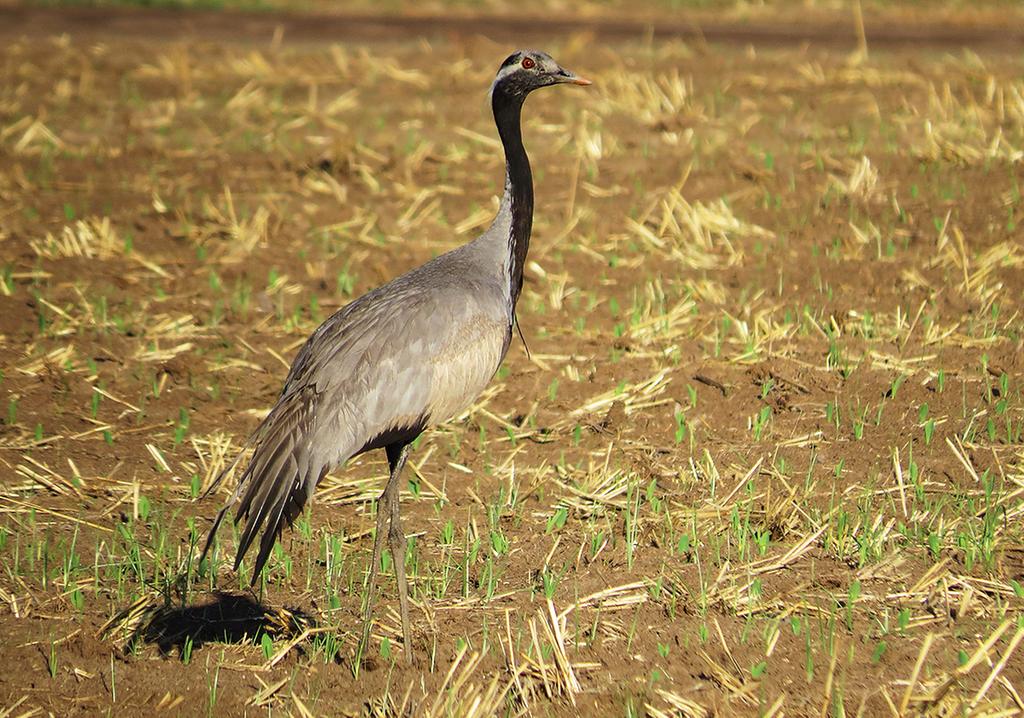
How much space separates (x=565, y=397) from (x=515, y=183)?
1.71 meters

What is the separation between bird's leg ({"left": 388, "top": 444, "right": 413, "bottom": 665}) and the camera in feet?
17.8

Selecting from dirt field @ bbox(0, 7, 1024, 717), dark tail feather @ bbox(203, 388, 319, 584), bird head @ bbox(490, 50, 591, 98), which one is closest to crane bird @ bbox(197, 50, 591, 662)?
dark tail feather @ bbox(203, 388, 319, 584)

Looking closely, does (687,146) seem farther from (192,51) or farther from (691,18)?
(691,18)

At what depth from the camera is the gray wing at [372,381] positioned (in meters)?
5.38

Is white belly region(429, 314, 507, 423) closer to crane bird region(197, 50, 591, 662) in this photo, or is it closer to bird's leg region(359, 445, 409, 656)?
crane bird region(197, 50, 591, 662)

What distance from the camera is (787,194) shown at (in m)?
11.0

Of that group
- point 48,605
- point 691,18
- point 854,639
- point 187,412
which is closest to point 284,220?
point 187,412

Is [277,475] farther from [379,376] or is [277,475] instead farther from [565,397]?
[565,397]

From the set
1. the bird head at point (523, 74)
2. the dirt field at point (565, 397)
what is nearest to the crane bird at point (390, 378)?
the dirt field at point (565, 397)

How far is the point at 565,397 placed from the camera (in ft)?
26.0

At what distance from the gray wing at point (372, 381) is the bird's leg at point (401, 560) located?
0.89 ft

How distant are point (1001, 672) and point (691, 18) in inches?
637

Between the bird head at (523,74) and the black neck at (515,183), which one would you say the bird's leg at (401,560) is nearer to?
the black neck at (515,183)

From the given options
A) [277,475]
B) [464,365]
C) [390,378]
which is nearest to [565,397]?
[464,365]
